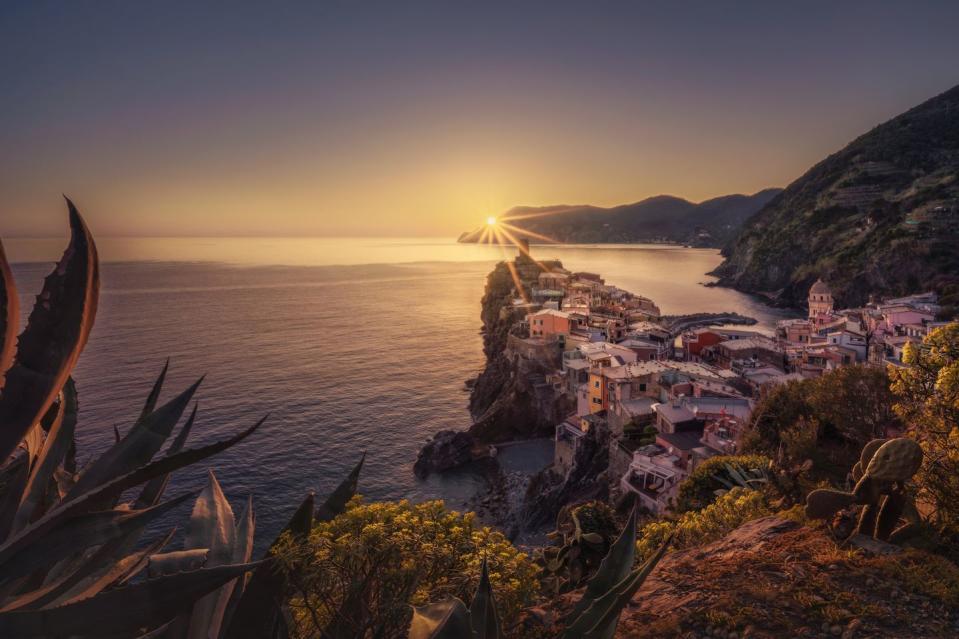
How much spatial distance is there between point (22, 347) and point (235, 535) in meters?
2.84

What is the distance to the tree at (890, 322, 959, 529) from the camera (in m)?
6.54

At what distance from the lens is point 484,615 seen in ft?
9.82

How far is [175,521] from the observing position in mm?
25469

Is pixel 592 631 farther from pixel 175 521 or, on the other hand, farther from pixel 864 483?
pixel 175 521

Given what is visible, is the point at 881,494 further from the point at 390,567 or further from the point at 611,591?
the point at 390,567

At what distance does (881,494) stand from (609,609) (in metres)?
Result: 5.28

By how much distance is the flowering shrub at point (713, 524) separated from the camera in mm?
9828

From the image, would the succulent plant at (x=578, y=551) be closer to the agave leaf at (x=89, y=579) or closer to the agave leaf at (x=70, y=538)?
the agave leaf at (x=89, y=579)

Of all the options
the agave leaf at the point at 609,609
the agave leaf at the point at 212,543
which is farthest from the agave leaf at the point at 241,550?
the agave leaf at the point at 609,609

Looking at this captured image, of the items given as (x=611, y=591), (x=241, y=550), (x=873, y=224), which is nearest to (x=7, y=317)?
(x=241, y=550)

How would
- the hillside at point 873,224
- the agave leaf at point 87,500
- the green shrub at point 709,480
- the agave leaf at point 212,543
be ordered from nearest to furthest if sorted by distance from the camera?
the agave leaf at point 87,500 < the agave leaf at point 212,543 < the green shrub at point 709,480 < the hillside at point 873,224

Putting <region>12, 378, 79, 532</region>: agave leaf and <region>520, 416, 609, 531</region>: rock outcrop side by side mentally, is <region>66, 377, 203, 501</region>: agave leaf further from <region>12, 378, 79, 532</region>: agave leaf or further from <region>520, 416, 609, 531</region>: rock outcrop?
<region>520, 416, 609, 531</region>: rock outcrop

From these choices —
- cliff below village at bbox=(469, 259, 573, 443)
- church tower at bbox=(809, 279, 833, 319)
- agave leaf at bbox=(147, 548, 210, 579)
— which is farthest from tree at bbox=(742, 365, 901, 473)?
church tower at bbox=(809, 279, 833, 319)

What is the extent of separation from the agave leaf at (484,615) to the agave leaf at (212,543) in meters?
2.29
